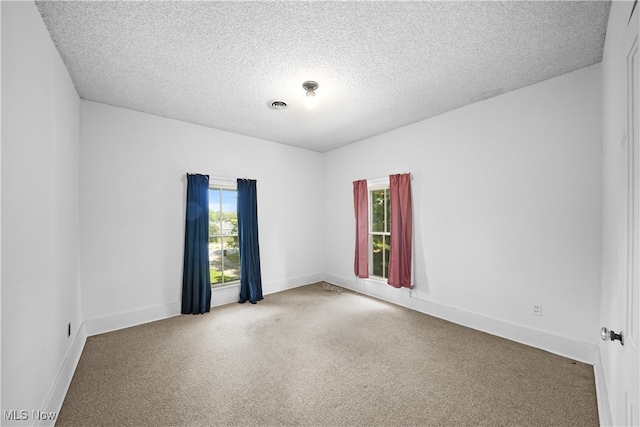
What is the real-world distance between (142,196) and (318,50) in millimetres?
2775

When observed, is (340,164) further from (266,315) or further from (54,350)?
(54,350)

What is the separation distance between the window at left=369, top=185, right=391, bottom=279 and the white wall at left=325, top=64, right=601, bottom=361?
0.52m

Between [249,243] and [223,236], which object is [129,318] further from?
[249,243]

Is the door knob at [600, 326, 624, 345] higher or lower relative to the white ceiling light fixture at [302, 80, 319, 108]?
lower

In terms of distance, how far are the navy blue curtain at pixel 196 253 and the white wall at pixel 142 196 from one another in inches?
5.2

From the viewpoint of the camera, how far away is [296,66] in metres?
2.29

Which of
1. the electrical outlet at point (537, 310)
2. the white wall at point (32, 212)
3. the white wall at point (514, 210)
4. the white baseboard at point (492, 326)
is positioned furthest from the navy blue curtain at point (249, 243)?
the electrical outlet at point (537, 310)

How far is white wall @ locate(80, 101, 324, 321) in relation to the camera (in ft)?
9.88

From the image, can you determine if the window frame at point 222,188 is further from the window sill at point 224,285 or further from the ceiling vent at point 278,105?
the ceiling vent at point 278,105

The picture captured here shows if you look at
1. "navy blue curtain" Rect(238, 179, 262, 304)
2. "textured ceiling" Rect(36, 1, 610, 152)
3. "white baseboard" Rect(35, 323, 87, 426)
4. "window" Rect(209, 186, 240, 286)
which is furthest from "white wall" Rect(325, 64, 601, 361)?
"white baseboard" Rect(35, 323, 87, 426)

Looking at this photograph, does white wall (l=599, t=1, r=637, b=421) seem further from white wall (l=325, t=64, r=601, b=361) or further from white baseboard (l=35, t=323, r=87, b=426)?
white baseboard (l=35, t=323, r=87, b=426)

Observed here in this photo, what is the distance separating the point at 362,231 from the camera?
4457mm

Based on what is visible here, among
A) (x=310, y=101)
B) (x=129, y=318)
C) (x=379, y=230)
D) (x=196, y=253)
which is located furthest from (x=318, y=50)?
(x=129, y=318)

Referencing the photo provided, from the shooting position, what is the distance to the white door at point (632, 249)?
985mm
